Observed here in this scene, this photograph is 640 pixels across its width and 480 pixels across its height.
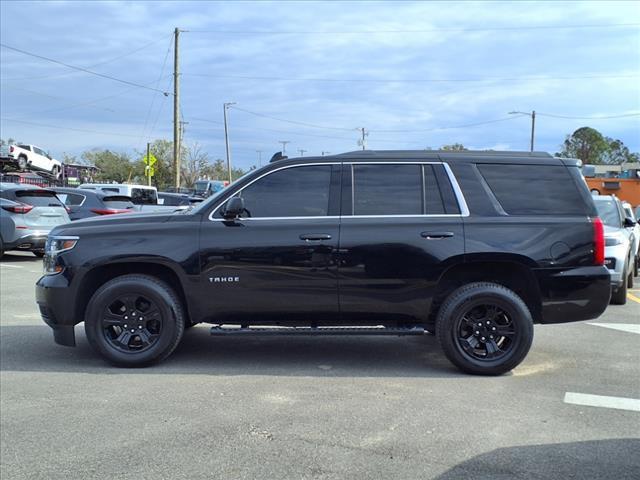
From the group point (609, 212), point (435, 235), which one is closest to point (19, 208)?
point (435, 235)

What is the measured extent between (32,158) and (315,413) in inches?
1318

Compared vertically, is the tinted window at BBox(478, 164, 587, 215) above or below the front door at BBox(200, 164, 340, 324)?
above

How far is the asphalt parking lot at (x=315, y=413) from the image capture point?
11.8 feet

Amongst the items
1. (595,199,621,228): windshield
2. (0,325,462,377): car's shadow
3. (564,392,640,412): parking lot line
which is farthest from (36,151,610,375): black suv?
(595,199,621,228): windshield

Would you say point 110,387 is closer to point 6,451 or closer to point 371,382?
point 6,451

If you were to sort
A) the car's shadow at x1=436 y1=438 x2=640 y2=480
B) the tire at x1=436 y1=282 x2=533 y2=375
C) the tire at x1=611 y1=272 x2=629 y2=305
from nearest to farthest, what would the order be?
1. the car's shadow at x1=436 y1=438 x2=640 y2=480
2. the tire at x1=436 y1=282 x2=533 y2=375
3. the tire at x1=611 y1=272 x2=629 y2=305

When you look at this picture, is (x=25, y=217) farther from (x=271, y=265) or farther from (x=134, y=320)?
(x=271, y=265)

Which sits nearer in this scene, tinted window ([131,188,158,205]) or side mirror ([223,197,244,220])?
side mirror ([223,197,244,220])

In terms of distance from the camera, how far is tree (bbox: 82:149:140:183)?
3110 inches

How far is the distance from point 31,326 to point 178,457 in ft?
14.6

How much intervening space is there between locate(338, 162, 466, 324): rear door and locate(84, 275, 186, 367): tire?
1588mm

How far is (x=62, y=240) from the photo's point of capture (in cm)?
555

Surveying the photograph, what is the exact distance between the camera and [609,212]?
10523mm

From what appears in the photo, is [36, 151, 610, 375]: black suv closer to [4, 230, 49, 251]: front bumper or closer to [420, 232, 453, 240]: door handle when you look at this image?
[420, 232, 453, 240]: door handle
